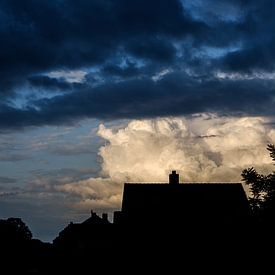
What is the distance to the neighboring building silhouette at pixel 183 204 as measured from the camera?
193 ft

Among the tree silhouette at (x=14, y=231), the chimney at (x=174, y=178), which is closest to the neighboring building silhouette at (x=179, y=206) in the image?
the chimney at (x=174, y=178)

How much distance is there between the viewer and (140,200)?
6038 cm

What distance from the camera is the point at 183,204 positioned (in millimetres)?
60000

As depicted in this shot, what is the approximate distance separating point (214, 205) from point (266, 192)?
83.9ft

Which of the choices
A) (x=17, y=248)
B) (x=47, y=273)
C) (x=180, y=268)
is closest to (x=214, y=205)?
(x=180, y=268)

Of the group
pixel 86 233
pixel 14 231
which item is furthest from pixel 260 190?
pixel 14 231

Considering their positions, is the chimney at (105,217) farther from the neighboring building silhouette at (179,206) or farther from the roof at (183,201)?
the roof at (183,201)

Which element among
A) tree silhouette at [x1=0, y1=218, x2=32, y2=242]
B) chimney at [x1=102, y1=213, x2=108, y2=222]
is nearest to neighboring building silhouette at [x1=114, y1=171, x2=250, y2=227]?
chimney at [x1=102, y1=213, x2=108, y2=222]

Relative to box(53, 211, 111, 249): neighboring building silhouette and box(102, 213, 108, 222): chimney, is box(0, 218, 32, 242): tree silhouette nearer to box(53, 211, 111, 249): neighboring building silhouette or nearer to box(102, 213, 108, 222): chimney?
box(53, 211, 111, 249): neighboring building silhouette

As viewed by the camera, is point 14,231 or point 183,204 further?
point 14,231

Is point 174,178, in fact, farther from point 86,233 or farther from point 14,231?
point 14,231

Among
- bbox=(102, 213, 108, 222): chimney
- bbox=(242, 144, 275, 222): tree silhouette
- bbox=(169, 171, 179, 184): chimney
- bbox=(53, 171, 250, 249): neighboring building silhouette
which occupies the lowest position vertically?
bbox=(242, 144, 275, 222): tree silhouette

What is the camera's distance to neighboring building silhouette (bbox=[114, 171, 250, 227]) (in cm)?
5884

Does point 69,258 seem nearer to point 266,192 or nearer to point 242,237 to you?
point 242,237
